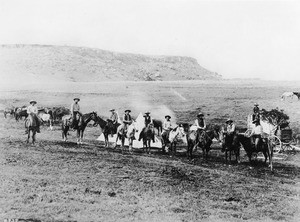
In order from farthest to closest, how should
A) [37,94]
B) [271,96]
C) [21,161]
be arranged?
[37,94], [271,96], [21,161]

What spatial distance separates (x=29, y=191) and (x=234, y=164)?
1007cm

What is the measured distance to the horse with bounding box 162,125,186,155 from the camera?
65.6 feet

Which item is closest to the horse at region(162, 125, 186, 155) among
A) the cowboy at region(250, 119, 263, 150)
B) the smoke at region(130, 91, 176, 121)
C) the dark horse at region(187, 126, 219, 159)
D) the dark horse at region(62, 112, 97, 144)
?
the dark horse at region(187, 126, 219, 159)

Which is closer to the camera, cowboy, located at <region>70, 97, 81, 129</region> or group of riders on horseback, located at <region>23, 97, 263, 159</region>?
group of riders on horseback, located at <region>23, 97, 263, 159</region>

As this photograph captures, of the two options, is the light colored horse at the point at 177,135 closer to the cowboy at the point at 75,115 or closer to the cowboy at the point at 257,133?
the cowboy at the point at 257,133

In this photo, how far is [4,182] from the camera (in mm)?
11852

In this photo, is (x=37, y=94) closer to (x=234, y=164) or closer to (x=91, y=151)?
(x=91, y=151)

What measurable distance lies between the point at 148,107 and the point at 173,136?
59.6 feet

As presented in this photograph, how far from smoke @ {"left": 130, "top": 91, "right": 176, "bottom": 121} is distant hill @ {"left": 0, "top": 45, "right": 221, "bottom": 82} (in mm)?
38611

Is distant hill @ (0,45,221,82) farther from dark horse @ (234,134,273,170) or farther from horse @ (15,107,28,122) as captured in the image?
dark horse @ (234,134,273,170)

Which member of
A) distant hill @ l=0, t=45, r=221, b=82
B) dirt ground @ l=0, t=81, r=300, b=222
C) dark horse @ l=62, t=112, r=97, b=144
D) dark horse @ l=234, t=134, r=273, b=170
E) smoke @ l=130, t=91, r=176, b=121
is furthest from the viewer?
distant hill @ l=0, t=45, r=221, b=82

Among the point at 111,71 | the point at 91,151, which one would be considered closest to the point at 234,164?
the point at 91,151

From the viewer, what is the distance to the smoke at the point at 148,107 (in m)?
34.4

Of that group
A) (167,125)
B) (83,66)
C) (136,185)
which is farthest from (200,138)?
(83,66)
